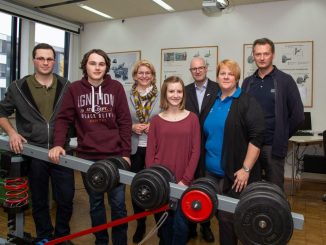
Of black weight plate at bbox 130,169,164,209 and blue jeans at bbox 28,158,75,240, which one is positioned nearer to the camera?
black weight plate at bbox 130,169,164,209

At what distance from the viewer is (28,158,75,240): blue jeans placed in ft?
7.32

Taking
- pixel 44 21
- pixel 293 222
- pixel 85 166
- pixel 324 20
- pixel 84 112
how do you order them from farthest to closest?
pixel 44 21, pixel 324 20, pixel 84 112, pixel 85 166, pixel 293 222

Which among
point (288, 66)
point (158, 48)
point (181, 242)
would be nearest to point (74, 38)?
point (158, 48)

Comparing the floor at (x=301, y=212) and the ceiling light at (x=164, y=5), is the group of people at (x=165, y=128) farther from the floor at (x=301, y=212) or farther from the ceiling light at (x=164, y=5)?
the ceiling light at (x=164, y=5)

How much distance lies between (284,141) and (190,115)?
743 millimetres

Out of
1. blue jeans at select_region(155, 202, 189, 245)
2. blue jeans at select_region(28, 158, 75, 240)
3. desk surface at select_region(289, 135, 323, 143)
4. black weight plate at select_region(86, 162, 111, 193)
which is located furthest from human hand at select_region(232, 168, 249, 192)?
desk surface at select_region(289, 135, 323, 143)

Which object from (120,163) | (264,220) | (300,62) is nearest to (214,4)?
(300,62)

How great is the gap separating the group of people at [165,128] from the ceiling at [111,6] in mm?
3331

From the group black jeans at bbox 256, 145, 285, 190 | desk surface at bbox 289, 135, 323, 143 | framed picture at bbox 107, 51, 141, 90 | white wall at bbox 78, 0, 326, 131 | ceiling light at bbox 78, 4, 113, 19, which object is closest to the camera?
black jeans at bbox 256, 145, 285, 190

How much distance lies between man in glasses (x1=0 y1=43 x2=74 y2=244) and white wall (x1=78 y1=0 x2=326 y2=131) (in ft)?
12.9

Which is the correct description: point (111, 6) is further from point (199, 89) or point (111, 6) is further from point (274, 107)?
point (274, 107)

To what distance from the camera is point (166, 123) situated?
6.70ft

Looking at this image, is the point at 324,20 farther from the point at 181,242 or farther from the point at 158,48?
the point at 181,242

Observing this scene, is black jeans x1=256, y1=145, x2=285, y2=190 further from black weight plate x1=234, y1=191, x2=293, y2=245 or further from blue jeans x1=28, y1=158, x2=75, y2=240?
blue jeans x1=28, y1=158, x2=75, y2=240
